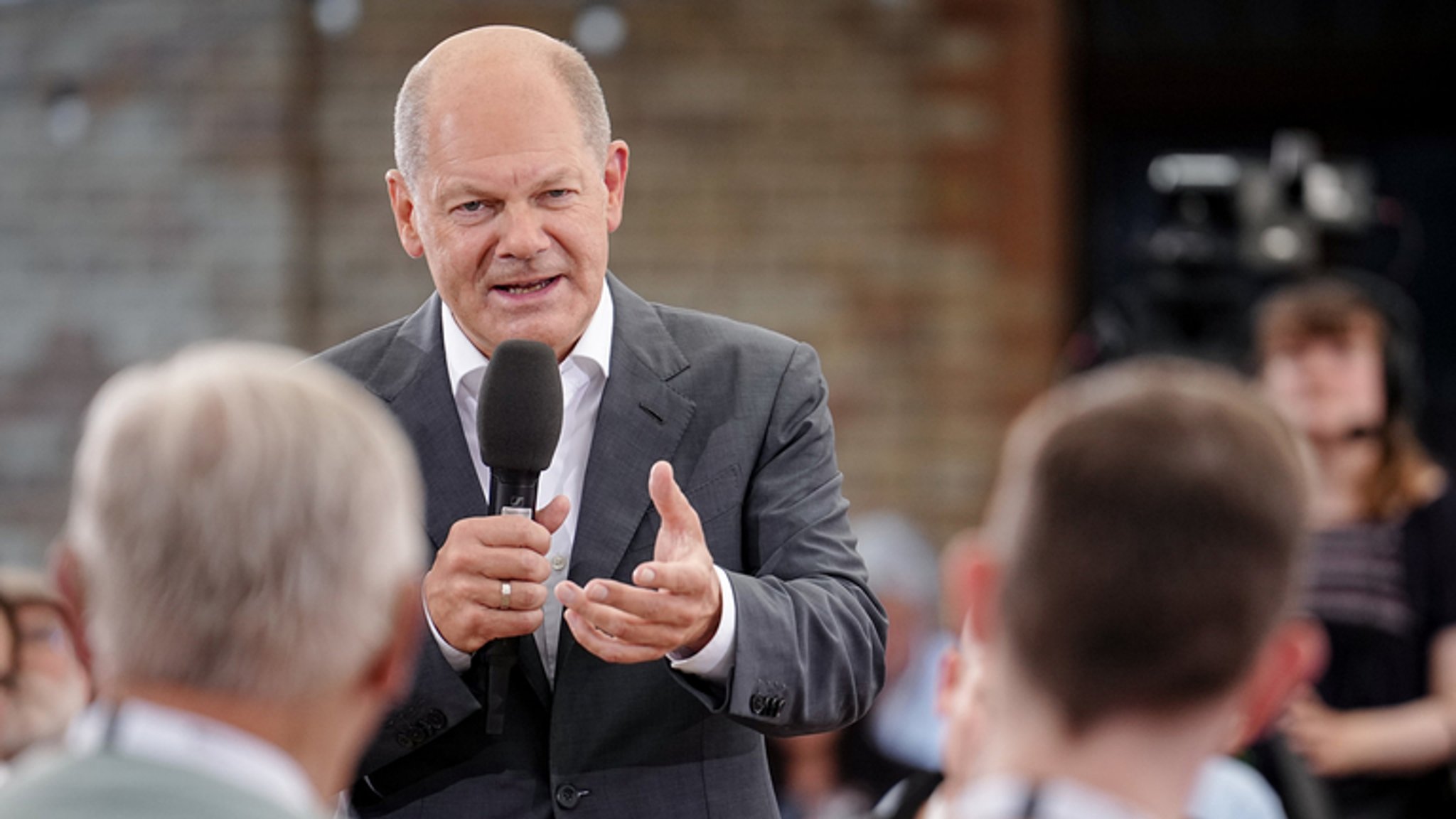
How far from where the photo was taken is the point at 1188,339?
3.41 meters

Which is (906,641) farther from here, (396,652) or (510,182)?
(396,652)

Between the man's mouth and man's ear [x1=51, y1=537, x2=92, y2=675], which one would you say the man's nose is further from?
man's ear [x1=51, y1=537, x2=92, y2=675]

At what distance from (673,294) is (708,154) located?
0.43m

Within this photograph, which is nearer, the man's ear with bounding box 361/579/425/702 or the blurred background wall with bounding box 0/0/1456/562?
the man's ear with bounding box 361/579/425/702

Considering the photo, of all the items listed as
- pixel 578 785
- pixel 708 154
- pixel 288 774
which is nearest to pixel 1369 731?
pixel 578 785

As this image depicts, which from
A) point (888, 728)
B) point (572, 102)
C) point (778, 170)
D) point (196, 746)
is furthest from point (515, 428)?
point (778, 170)

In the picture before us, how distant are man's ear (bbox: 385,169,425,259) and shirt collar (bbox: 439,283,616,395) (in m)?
0.08

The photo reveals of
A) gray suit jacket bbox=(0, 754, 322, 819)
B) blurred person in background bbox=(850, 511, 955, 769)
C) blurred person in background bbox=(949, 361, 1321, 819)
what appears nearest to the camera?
gray suit jacket bbox=(0, 754, 322, 819)

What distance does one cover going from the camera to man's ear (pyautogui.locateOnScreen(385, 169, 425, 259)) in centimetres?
189

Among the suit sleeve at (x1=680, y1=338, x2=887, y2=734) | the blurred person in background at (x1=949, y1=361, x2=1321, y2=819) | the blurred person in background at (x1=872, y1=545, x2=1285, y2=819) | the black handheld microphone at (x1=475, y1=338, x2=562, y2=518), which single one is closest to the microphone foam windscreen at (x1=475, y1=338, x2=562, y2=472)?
the black handheld microphone at (x1=475, y1=338, x2=562, y2=518)

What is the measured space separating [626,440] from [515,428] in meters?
0.24

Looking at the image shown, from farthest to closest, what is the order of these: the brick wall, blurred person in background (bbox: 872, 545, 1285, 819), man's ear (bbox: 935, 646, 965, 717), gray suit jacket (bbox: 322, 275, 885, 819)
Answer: the brick wall → gray suit jacket (bbox: 322, 275, 885, 819) → man's ear (bbox: 935, 646, 965, 717) → blurred person in background (bbox: 872, 545, 1285, 819)

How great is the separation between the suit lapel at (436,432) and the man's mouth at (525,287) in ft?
0.35

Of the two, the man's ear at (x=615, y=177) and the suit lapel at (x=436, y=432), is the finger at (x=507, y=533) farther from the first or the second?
the man's ear at (x=615, y=177)
